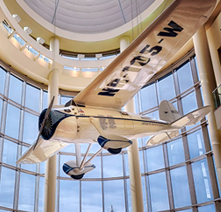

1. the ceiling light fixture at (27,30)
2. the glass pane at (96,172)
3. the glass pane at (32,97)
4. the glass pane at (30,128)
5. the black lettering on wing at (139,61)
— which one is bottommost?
the glass pane at (96,172)

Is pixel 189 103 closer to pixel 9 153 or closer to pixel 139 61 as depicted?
pixel 139 61

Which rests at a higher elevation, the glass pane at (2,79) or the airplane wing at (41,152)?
the glass pane at (2,79)

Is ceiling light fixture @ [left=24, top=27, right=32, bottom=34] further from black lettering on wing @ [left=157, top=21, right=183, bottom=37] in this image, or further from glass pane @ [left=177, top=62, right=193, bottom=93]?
black lettering on wing @ [left=157, top=21, right=183, bottom=37]

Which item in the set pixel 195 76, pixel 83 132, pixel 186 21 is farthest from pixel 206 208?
pixel 186 21

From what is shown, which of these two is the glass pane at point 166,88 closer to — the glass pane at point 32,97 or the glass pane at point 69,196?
the glass pane at point 69,196

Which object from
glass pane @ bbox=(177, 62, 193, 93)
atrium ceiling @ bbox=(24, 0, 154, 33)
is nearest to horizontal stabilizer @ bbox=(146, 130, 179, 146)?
glass pane @ bbox=(177, 62, 193, 93)

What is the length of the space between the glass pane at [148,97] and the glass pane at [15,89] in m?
8.47

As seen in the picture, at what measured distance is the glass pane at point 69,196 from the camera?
754 inches

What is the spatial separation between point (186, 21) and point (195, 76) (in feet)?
34.0

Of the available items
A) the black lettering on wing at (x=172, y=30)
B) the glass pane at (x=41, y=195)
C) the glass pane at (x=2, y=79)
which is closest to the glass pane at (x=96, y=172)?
the glass pane at (x=41, y=195)

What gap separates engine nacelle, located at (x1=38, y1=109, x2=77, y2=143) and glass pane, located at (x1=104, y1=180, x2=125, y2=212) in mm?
10873

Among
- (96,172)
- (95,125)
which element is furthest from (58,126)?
(96,172)

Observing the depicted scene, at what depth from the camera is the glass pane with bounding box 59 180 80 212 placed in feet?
62.8

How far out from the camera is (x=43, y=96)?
21.3 m
